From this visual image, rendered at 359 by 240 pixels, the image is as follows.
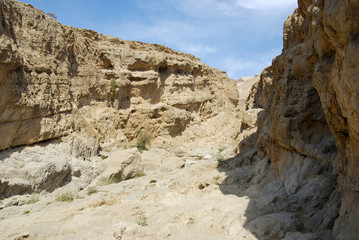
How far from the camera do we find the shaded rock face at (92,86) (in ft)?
39.2

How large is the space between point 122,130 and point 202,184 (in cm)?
1037

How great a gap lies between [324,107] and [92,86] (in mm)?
13770

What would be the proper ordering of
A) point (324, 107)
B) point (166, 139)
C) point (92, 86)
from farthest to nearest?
point (166, 139) < point (92, 86) < point (324, 107)

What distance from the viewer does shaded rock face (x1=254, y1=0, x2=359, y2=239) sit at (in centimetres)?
422

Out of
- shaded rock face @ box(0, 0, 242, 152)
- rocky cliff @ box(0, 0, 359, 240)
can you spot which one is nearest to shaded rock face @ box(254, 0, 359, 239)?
rocky cliff @ box(0, 0, 359, 240)

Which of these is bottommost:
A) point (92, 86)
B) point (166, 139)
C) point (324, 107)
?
point (166, 139)

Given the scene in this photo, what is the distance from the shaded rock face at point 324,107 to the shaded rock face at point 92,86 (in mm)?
9159

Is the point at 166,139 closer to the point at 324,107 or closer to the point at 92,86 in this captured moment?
Answer: the point at 92,86

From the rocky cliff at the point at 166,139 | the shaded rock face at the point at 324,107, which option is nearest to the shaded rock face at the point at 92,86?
the rocky cliff at the point at 166,139

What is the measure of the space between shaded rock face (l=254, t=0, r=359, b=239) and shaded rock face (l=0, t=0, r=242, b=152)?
9.16m

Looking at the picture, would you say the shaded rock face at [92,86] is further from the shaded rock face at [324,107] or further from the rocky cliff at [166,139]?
the shaded rock face at [324,107]

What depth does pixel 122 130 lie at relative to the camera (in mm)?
18938

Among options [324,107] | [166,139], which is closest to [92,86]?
[166,139]

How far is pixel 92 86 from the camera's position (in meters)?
17.0
